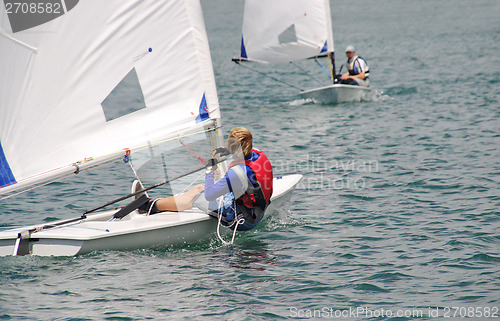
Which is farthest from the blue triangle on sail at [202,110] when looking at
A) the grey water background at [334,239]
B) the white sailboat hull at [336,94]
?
the white sailboat hull at [336,94]

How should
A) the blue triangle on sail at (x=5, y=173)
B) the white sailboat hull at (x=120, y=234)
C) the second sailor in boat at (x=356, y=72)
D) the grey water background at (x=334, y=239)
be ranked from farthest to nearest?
the second sailor in boat at (x=356, y=72), the white sailboat hull at (x=120, y=234), the blue triangle on sail at (x=5, y=173), the grey water background at (x=334, y=239)

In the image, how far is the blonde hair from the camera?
612cm

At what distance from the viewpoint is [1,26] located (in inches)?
216

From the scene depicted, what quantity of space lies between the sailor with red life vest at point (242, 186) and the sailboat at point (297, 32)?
1002 cm

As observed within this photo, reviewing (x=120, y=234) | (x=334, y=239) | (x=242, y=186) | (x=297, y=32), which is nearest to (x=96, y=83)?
(x=120, y=234)

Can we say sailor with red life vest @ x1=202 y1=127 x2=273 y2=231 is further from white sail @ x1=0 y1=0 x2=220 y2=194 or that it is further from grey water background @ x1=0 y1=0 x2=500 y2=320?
white sail @ x1=0 y1=0 x2=220 y2=194

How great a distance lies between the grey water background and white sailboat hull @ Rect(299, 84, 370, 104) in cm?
46

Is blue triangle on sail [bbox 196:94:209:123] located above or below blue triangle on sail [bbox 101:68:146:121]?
below

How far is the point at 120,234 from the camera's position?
19.7 feet

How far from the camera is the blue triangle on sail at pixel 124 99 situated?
6105 mm

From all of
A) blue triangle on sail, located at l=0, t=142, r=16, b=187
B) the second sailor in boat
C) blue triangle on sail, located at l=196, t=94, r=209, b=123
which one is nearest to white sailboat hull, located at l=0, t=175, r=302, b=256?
blue triangle on sail, located at l=0, t=142, r=16, b=187

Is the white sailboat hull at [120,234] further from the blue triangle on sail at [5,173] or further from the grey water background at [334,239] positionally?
the blue triangle on sail at [5,173]

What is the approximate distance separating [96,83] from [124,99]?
325mm

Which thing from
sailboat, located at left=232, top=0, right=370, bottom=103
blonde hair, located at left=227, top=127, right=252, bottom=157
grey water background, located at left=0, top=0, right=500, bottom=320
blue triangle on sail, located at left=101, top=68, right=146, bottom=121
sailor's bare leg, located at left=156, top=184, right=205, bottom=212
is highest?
sailboat, located at left=232, top=0, right=370, bottom=103
